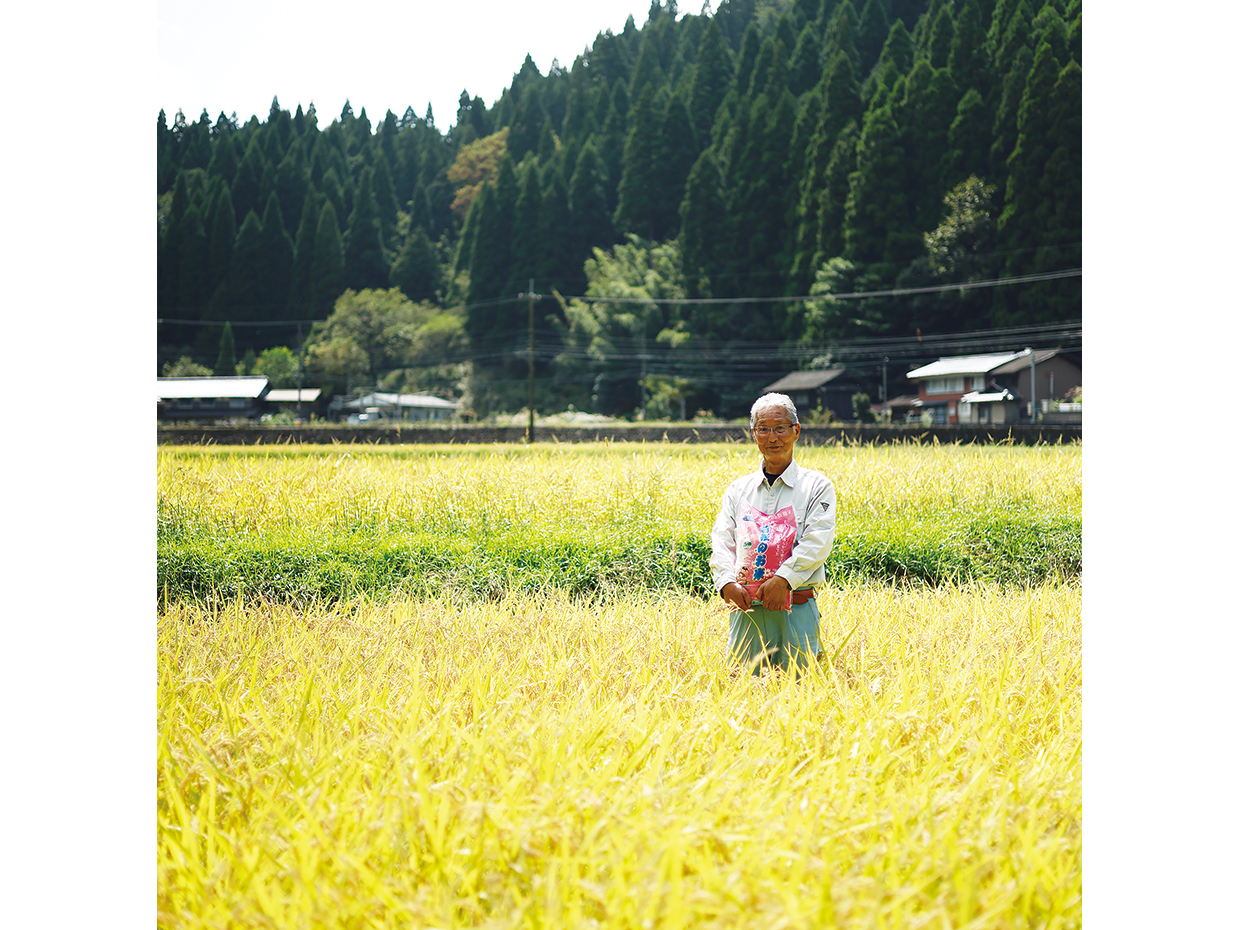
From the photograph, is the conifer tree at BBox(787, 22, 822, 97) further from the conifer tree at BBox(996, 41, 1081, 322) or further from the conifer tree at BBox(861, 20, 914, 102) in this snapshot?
the conifer tree at BBox(996, 41, 1081, 322)

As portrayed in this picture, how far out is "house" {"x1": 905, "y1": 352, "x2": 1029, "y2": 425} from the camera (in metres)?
16.9

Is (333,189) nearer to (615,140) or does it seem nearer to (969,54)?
(615,140)

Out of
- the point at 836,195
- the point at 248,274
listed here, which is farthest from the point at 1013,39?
the point at 248,274

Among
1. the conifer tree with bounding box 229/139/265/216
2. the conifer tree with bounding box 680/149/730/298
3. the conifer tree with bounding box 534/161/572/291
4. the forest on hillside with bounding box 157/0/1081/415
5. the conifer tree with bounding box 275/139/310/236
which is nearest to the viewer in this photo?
the conifer tree with bounding box 229/139/265/216

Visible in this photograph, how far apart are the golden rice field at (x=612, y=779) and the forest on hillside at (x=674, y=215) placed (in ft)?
10.4

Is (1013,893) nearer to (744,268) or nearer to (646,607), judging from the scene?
(646,607)

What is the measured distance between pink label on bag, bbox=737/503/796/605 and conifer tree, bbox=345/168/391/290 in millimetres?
3824

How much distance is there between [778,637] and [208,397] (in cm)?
1044

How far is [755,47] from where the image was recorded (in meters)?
20.0

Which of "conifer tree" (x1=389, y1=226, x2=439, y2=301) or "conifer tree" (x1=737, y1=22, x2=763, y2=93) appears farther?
"conifer tree" (x1=737, y1=22, x2=763, y2=93)

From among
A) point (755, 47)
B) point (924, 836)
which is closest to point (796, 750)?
point (924, 836)

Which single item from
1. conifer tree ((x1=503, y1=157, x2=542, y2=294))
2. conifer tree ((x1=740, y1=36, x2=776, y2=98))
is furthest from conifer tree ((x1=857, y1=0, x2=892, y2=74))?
conifer tree ((x1=503, y1=157, x2=542, y2=294))

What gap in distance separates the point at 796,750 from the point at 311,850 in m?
1.08

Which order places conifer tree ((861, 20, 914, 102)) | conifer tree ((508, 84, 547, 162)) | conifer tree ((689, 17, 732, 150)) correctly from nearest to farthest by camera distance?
conifer tree ((508, 84, 547, 162)) → conifer tree ((689, 17, 732, 150)) → conifer tree ((861, 20, 914, 102))
